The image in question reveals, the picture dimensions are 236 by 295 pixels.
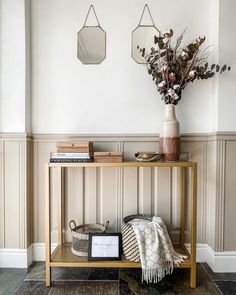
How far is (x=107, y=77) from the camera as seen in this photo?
192 centimetres

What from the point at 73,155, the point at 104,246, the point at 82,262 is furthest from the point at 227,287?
the point at 73,155

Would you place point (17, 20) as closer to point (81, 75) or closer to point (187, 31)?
point (81, 75)

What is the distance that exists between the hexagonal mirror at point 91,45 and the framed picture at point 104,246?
124 centimetres

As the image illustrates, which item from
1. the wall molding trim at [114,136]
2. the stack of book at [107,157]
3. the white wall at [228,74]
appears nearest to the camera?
the stack of book at [107,157]

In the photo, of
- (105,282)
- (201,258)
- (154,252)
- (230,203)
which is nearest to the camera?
(154,252)

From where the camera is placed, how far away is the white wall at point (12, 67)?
1.83 metres

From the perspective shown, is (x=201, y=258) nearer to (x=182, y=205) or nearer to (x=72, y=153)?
(x=182, y=205)

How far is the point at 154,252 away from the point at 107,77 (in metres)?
1.25

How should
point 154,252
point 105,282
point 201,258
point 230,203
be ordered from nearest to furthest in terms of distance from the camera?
point 154,252
point 105,282
point 230,203
point 201,258

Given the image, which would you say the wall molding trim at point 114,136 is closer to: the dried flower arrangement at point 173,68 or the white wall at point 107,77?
the white wall at point 107,77

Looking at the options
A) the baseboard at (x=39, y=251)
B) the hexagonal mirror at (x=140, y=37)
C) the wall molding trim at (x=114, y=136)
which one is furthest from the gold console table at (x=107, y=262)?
the hexagonal mirror at (x=140, y=37)

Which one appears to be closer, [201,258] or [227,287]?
[227,287]

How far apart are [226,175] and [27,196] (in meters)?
1.43

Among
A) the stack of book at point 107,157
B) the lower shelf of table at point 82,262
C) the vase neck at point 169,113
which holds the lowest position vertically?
the lower shelf of table at point 82,262
